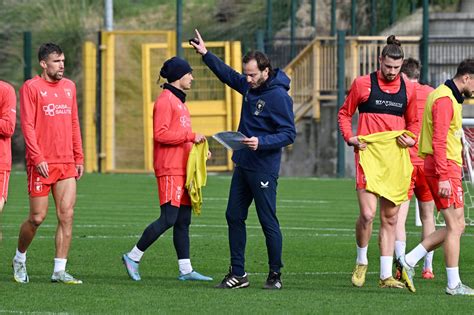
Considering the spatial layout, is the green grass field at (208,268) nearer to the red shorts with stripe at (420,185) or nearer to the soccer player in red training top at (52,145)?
the soccer player in red training top at (52,145)

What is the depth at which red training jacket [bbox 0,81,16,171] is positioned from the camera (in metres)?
12.1

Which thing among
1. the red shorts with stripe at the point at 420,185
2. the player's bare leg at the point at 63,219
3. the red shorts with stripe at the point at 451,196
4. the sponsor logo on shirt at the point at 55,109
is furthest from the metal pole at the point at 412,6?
the red shorts with stripe at the point at 451,196

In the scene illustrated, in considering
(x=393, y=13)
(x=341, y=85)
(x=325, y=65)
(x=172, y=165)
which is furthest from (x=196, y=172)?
(x=393, y=13)

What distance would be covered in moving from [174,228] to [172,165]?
0.60 meters

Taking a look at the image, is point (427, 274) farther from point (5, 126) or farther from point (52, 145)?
point (5, 126)

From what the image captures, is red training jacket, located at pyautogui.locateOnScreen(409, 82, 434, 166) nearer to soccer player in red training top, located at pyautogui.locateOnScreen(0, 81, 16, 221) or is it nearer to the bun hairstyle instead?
the bun hairstyle

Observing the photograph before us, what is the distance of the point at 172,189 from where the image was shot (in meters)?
12.9

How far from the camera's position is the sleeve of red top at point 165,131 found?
12836 millimetres

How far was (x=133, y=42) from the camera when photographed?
114 ft

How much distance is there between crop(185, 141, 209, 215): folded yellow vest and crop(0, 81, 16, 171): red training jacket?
1.65 metres

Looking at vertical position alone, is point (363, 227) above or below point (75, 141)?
below

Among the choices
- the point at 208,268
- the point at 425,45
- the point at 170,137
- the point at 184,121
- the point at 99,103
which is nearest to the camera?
the point at 170,137

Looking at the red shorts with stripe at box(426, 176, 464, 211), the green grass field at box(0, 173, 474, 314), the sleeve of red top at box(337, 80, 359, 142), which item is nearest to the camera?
the green grass field at box(0, 173, 474, 314)

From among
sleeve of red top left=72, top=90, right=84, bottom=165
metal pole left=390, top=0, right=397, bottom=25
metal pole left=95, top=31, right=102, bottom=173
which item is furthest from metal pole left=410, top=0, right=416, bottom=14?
sleeve of red top left=72, top=90, right=84, bottom=165
